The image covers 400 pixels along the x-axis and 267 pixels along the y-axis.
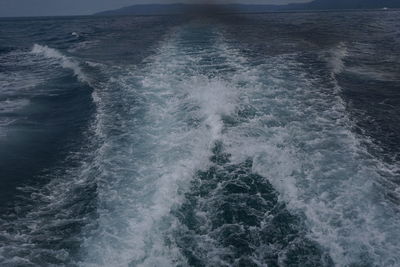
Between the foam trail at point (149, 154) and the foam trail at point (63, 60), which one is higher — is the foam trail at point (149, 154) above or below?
below

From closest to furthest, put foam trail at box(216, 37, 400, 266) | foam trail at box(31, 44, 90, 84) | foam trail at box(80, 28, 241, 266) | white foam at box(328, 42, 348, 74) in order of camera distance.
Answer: foam trail at box(216, 37, 400, 266), foam trail at box(80, 28, 241, 266), white foam at box(328, 42, 348, 74), foam trail at box(31, 44, 90, 84)

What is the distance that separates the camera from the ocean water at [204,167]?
6.05 meters

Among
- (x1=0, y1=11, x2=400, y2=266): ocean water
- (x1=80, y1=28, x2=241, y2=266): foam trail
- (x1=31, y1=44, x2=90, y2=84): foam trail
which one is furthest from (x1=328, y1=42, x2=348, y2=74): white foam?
(x1=31, y1=44, x2=90, y2=84): foam trail

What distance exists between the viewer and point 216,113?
432 inches

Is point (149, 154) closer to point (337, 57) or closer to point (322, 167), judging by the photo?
point (322, 167)

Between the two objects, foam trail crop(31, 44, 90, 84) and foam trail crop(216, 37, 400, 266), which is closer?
foam trail crop(216, 37, 400, 266)

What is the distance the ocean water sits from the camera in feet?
19.9

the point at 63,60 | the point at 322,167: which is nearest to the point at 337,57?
the point at 322,167

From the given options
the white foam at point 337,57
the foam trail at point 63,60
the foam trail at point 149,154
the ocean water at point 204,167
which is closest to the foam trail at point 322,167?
the ocean water at point 204,167

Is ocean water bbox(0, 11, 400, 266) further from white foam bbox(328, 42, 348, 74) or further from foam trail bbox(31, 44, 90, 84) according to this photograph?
white foam bbox(328, 42, 348, 74)

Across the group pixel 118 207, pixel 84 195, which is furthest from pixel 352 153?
pixel 84 195

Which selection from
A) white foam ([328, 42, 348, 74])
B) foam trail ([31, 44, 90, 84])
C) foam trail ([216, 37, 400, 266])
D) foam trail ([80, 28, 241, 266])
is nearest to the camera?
foam trail ([216, 37, 400, 266])

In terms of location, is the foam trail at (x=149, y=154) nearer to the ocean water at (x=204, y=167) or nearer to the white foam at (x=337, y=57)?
the ocean water at (x=204, y=167)

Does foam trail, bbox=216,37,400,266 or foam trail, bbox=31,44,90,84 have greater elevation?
foam trail, bbox=31,44,90,84
